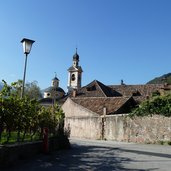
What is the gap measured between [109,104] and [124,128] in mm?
12151

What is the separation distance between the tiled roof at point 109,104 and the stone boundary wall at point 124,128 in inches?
127

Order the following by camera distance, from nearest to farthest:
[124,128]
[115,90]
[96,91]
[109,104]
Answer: [124,128]
[109,104]
[96,91]
[115,90]

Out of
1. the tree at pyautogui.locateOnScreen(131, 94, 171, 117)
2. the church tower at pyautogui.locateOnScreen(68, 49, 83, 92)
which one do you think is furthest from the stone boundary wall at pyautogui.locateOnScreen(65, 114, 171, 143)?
the church tower at pyautogui.locateOnScreen(68, 49, 83, 92)

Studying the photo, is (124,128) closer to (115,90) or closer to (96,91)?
(96,91)

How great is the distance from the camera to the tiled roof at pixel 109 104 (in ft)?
134

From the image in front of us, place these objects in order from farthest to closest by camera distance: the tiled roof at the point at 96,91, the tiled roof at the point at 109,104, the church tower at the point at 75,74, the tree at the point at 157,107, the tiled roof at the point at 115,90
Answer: the church tower at the point at 75,74, the tiled roof at the point at 115,90, the tiled roof at the point at 96,91, the tiled roof at the point at 109,104, the tree at the point at 157,107

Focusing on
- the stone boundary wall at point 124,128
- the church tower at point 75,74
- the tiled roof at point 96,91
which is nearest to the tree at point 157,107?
the stone boundary wall at point 124,128

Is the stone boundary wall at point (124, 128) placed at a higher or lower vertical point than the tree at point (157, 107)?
lower

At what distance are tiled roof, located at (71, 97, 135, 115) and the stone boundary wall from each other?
3.22 metres

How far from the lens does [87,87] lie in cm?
6197

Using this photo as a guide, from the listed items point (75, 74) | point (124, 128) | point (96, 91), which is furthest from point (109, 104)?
point (75, 74)

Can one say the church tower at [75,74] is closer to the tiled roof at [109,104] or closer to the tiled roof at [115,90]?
the tiled roof at [115,90]

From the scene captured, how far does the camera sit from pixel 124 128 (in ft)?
101

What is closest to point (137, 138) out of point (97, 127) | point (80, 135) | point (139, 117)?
point (139, 117)
